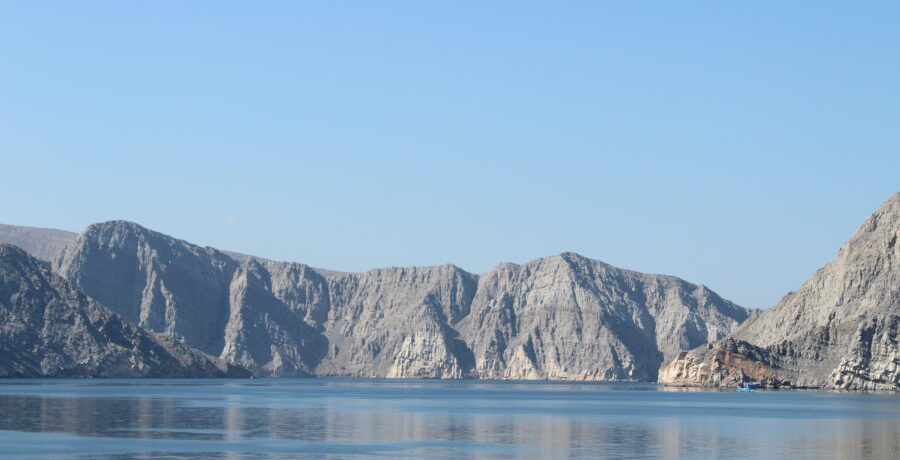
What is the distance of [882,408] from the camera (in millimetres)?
153375

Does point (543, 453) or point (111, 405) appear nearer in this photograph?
point (543, 453)

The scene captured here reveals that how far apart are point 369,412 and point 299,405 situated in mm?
20943

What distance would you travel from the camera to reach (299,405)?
522 feet

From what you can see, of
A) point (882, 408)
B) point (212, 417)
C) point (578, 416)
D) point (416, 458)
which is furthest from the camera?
point (882, 408)

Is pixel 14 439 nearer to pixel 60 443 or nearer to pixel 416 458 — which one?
pixel 60 443

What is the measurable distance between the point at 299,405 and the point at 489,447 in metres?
74.4

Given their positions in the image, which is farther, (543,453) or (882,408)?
(882,408)

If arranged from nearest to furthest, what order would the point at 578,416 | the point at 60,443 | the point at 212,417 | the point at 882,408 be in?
the point at 60,443, the point at 212,417, the point at 578,416, the point at 882,408

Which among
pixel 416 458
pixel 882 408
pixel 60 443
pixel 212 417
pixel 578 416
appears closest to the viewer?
pixel 416 458

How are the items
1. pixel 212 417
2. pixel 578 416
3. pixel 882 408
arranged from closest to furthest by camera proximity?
pixel 212 417 < pixel 578 416 < pixel 882 408

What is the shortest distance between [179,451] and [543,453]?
24.6m

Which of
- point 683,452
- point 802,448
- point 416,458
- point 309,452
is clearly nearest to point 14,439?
point 309,452

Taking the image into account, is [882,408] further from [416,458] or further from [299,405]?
[416,458]

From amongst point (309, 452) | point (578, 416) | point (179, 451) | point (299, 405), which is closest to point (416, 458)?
point (309, 452)
